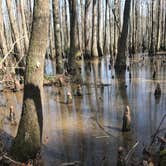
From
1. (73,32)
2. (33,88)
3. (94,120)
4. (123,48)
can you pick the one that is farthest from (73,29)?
(33,88)

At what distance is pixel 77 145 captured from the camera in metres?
5.36

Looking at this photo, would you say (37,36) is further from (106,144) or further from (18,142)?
(106,144)

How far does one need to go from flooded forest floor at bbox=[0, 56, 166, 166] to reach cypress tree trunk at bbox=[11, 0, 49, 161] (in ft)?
1.24

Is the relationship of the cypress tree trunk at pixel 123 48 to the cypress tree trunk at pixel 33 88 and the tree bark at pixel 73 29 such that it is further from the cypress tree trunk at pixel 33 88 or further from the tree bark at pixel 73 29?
the cypress tree trunk at pixel 33 88

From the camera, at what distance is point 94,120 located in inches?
262

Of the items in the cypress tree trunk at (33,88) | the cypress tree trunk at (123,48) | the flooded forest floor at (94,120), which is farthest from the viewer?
the cypress tree trunk at (123,48)

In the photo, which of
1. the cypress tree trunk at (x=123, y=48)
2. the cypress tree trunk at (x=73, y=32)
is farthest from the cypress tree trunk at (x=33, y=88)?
the cypress tree trunk at (x=123, y=48)

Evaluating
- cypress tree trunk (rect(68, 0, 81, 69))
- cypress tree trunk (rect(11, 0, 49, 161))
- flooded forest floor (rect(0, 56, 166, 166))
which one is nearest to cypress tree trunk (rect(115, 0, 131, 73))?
cypress tree trunk (rect(68, 0, 81, 69))

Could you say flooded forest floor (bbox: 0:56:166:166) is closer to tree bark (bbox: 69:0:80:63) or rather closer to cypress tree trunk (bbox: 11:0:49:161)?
cypress tree trunk (bbox: 11:0:49:161)

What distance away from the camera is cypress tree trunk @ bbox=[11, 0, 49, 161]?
183 inches

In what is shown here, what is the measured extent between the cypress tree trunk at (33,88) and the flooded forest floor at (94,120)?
379mm

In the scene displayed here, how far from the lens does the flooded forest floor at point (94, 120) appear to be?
16.5 feet

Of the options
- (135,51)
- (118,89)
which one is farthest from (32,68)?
(135,51)

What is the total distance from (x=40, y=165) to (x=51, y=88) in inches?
231
